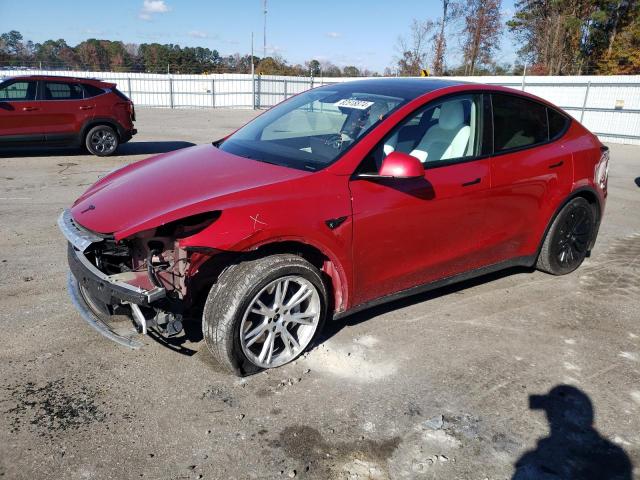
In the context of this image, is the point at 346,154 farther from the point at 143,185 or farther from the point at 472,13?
the point at 472,13

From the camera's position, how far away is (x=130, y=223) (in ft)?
9.41

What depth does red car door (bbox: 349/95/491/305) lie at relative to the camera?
331cm

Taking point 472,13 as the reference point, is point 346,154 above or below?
below

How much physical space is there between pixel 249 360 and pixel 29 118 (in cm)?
984

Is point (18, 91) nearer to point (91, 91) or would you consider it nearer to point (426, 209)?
point (91, 91)

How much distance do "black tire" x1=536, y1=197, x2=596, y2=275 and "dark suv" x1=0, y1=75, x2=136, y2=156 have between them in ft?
32.2

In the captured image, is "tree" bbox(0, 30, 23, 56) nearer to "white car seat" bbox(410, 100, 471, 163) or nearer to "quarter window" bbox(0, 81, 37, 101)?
"quarter window" bbox(0, 81, 37, 101)

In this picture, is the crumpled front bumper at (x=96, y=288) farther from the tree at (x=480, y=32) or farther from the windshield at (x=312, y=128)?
the tree at (x=480, y=32)

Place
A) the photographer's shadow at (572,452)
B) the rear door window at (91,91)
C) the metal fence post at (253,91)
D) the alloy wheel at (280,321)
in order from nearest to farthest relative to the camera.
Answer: the photographer's shadow at (572,452) < the alloy wheel at (280,321) < the rear door window at (91,91) < the metal fence post at (253,91)

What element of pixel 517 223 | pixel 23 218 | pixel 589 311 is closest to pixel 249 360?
pixel 517 223

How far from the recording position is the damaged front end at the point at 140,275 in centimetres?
281

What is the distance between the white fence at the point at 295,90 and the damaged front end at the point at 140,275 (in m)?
19.7

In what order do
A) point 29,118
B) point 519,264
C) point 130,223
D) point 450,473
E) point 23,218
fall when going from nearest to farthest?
point 450,473 → point 130,223 → point 519,264 → point 23,218 → point 29,118

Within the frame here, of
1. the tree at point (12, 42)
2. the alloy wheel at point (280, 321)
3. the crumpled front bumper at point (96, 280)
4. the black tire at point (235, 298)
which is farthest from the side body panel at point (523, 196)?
the tree at point (12, 42)
